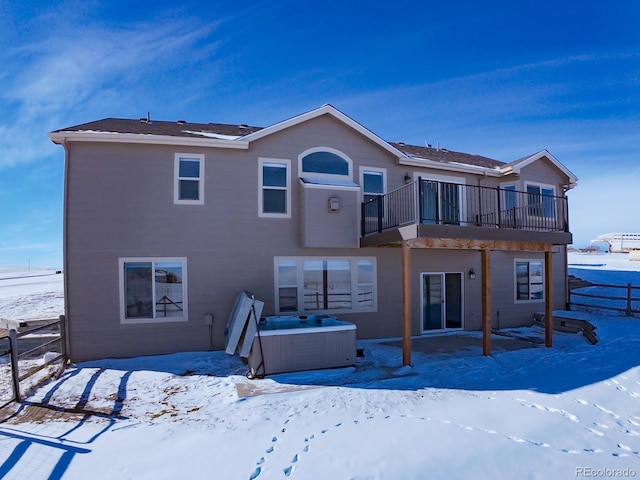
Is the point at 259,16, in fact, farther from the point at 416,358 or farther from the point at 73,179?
the point at 416,358

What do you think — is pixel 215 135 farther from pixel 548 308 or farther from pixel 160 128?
pixel 548 308

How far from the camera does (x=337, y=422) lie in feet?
16.6

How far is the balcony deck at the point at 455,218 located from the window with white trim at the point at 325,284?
916 mm

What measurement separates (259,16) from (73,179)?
6.30 m

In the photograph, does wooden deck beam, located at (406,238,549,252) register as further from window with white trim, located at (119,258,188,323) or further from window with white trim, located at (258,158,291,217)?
window with white trim, located at (119,258,188,323)

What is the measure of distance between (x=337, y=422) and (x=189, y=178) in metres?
6.74

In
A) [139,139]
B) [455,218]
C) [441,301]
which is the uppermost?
[139,139]

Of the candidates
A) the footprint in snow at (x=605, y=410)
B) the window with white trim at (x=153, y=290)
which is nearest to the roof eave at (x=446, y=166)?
the window with white trim at (x=153, y=290)

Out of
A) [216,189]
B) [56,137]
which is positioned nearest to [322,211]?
[216,189]

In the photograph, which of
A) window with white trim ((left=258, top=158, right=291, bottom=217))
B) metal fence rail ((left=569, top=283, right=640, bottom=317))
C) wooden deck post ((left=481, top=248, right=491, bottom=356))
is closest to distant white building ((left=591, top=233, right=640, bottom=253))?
metal fence rail ((left=569, top=283, right=640, bottom=317))

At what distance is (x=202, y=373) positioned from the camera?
299 inches

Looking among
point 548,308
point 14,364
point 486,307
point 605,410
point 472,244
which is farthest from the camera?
point 548,308

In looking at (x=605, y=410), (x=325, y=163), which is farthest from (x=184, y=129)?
(x=605, y=410)

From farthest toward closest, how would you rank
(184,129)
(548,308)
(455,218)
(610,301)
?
(610,301) → (455,218) → (184,129) → (548,308)
